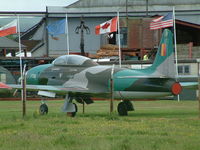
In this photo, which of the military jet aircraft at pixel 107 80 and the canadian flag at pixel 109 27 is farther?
the canadian flag at pixel 109 27

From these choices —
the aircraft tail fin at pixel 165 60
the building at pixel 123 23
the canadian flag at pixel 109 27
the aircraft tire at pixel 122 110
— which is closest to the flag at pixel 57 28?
the canadian flag at pixel 109 27

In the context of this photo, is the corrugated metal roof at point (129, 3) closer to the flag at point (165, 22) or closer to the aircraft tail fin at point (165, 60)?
the flag at point (165, 22)

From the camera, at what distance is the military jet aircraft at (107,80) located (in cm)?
2488

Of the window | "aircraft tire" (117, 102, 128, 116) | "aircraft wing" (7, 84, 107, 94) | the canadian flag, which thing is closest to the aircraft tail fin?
"aircraft tire" (117, 102, 128, 116)

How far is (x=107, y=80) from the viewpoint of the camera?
2578 cm

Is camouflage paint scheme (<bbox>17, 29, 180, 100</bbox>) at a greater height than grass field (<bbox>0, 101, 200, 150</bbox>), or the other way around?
camouflage paint scheme (<bbox>17, 29, 180, 100</bbox>)

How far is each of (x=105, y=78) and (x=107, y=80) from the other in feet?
0.44

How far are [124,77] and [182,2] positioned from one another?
7172 cm

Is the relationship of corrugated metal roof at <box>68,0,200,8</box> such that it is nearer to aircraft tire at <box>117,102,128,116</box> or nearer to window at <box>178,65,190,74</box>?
window at <box>178,65,190,74</box>

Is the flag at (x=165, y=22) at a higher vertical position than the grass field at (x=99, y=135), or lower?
higher

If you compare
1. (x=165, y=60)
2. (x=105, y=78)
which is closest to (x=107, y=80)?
(x=105, y=78)

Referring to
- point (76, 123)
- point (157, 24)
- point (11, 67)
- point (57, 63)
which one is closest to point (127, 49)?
point (11, 67)

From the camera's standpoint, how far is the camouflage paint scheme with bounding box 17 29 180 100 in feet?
81.7

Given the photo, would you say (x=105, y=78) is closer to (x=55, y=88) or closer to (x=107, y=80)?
(x=107, y=80)
